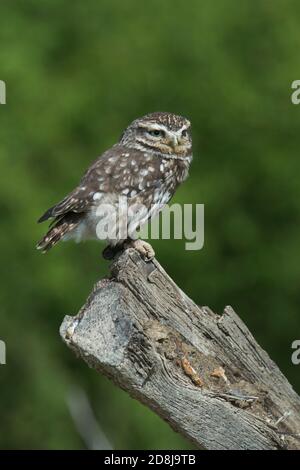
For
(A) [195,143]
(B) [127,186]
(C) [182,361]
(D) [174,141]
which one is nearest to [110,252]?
(B) [127,186]

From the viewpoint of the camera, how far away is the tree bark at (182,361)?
14.3ft

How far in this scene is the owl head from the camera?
21.2 ft

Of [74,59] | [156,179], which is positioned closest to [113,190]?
[156,179]

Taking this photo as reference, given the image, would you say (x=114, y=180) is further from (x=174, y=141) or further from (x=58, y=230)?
(x=174, y=141)

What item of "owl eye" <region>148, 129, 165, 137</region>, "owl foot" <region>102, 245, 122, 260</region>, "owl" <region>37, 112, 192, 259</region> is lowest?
"owl foot" <region>102, 245, 122, 260</region>

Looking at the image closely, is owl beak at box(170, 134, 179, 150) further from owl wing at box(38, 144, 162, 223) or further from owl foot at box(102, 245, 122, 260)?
owl foot at box(102, 245, 122, 260)

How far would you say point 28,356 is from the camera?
39.7 feet

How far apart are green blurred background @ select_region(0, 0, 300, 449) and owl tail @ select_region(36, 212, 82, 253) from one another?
628cm

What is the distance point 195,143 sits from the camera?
13.1 meters

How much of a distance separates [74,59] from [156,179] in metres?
8.08

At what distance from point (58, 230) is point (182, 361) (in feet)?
5.20

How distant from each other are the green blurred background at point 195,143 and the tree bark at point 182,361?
297 inches

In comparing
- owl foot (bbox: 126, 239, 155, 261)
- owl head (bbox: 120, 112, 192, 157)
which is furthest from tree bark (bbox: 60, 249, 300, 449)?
owl head (bbox: 120, 112, 192, 157)

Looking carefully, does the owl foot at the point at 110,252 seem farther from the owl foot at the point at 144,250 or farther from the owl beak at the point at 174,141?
the owl beak at the point at 174,141
